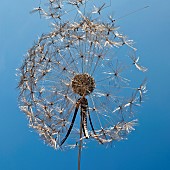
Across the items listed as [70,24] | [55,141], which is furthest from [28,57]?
[55,141]

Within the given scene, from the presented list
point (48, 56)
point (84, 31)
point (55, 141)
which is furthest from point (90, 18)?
point (55, 141)

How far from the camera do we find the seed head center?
11.6 meters

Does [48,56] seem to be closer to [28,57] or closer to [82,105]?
[28,57]

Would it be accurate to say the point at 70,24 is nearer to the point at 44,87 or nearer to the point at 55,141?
the point at 44,87

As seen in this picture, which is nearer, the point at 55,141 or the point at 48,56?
the point at 55,141

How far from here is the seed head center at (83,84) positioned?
1159 cm

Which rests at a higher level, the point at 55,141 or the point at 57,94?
the point at 57,94

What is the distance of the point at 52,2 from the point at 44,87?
1.81 metres

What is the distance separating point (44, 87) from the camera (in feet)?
39.3

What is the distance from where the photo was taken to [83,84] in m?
11.6

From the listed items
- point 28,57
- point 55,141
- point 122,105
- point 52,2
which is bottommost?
point 55,141

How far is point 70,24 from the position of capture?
11.9 meters

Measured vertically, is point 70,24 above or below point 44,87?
above

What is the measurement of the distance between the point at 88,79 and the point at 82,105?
0.55 m
